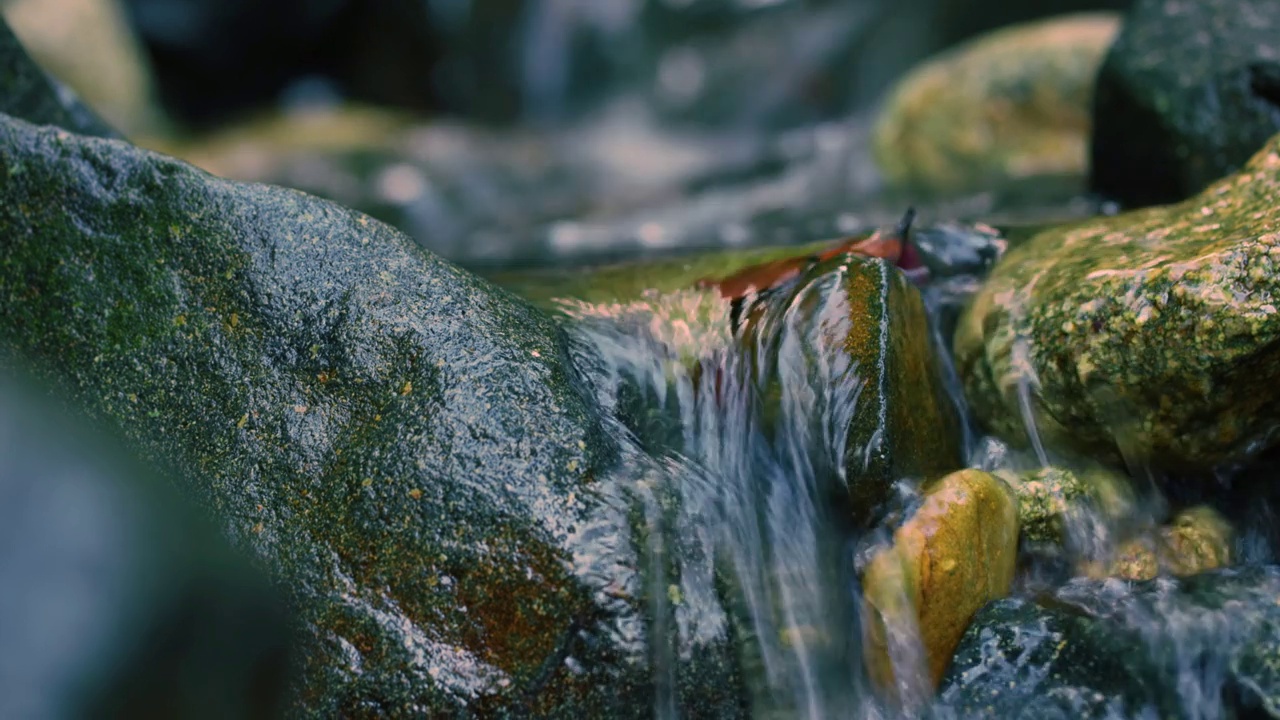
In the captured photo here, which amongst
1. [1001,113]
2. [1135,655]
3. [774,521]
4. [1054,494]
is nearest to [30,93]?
[774,521]

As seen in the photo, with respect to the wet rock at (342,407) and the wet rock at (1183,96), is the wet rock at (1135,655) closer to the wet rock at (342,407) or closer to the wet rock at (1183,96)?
the wet rock at (342,407)

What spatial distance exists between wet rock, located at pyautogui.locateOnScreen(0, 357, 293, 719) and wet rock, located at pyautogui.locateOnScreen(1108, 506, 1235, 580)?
2.46 metres

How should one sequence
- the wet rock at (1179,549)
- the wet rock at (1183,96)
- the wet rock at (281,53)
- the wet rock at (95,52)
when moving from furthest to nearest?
the wet rock at (281,53) < the wet rock at (95,52) < the wet rock at (1183,96) < the wet rock at (1179,549)

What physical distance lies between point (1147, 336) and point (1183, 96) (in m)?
2.24

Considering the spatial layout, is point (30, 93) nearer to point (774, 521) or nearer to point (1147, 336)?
point (774, 521)

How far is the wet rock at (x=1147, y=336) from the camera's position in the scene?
2650 millimetres

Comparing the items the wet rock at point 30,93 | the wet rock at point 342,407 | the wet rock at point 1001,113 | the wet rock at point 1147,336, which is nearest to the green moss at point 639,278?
the wet rock at point 342,407

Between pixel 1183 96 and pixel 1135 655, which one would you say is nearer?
pixel 1135 655

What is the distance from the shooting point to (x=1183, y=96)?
14.4 ft

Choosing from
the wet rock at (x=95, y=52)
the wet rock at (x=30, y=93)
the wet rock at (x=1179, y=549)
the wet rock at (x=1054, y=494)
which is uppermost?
the wet rock at (x=95, y=52)

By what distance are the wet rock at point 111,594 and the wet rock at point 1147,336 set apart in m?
2.39

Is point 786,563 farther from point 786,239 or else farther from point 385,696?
point 786,239

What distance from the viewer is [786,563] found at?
8.96 ft

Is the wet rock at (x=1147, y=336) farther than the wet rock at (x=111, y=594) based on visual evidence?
Yes
